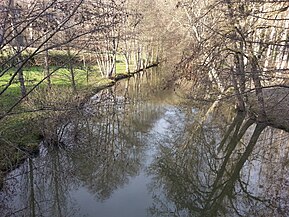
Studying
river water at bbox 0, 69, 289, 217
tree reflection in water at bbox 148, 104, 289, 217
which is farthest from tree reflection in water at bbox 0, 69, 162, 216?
tree reflection in water at bbox 148, 104, 289, 217

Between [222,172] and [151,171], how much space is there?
221 cm

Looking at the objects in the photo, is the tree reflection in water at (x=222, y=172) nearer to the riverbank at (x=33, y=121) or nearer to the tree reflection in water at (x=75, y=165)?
the tree reflection in water at (x=75, y=165)

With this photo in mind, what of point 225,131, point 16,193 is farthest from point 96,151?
point 225,131

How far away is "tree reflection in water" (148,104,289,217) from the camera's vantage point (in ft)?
25.8

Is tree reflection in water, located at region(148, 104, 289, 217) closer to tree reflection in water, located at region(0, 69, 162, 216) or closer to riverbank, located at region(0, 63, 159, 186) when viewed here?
tree reflection in water, located at region(0, 69, 162, 216)

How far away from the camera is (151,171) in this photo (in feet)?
31.1

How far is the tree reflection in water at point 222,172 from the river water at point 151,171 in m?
0.03

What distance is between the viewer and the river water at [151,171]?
7.76 meters

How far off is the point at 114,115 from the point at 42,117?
16.8ft

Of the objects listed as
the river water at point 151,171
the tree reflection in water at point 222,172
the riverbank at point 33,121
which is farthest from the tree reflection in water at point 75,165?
the tree reflection in water at point 222,172

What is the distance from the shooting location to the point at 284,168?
32.2ft

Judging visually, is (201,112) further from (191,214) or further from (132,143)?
(191,214)

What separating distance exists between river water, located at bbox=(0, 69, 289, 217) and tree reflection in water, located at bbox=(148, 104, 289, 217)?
0.09ft

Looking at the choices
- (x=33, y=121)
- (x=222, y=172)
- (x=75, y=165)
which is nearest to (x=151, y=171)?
(x=222, y=172)
